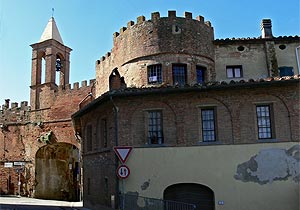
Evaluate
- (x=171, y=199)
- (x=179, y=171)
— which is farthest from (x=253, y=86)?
(x=171, y=199)

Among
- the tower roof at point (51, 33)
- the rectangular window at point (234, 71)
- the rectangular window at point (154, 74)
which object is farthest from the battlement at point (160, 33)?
the tower roof at point (51, 33)

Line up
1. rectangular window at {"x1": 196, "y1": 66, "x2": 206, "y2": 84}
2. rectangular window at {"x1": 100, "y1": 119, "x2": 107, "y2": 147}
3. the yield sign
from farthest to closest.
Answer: rectangular window at {"x1": 196, "y1": 66, "x2": 206, "y2": 84}, rectangular window at {"x1": 100, "y1": 119, "x2": 107, "y2": 147}, the yield sign

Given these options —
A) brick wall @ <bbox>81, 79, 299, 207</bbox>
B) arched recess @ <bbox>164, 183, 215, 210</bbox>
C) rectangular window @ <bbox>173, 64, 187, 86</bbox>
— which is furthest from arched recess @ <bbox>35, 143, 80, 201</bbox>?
arched recess @ <bbox>164, 183, 215, 210</bbox>

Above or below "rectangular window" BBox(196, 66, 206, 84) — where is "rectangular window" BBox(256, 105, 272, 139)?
below

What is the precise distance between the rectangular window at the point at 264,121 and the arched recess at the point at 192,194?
11.4 ft

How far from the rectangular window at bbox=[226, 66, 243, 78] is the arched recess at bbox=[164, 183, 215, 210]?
816cm

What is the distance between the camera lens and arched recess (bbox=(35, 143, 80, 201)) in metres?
30.0

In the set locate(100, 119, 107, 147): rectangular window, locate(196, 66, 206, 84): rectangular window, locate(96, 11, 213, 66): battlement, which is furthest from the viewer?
locate(196, 66, 206, 84): rectangular window

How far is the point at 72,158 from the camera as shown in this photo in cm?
3166

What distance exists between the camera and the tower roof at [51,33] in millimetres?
33612

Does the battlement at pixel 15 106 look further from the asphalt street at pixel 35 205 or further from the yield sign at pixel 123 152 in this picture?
the yield sign at pixel 123 152

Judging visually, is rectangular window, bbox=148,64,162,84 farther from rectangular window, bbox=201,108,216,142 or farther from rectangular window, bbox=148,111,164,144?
rectangular window, bbox=201,108,216,142

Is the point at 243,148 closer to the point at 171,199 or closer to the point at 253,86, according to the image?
the point at 253,86

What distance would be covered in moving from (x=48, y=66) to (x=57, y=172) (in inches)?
393
